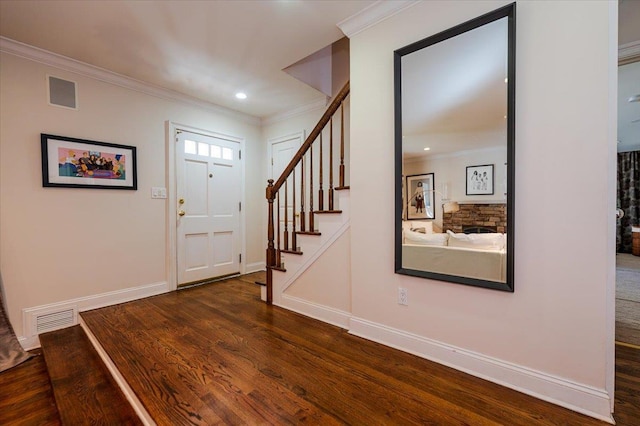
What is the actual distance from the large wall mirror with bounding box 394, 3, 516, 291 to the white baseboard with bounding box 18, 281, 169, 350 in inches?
109

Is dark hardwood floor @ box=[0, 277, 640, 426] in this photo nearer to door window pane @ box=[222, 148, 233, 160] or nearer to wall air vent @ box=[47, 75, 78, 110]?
wall air vent @ box=[47, 75, 78, 110]

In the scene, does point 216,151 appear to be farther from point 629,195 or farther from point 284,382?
point 629,195

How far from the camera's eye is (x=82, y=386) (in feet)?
5.59

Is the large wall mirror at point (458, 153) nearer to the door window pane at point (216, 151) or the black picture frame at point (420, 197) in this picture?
the black picture frame at point (420, 197)

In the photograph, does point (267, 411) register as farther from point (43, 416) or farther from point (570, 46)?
point (570, 46)

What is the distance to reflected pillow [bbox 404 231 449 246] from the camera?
1.83m

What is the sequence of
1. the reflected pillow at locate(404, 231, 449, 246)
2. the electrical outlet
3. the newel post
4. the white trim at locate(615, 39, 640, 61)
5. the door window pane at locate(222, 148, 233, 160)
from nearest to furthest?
1. the reflected pillow at locate(404, 231, 449, 246)
2. the electrical outlet
3. the white trim at locate(615, 39, 640, 61)
4. the newel post
5. the door window pane at locate(222, 148, 233, 160)

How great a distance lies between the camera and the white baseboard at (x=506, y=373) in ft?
4.33

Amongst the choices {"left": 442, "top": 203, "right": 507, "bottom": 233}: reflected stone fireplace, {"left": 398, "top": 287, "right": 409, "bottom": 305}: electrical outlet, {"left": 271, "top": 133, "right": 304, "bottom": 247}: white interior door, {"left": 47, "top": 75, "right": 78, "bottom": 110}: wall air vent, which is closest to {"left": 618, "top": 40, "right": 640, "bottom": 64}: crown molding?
{"left": 442, "top": 203, "right": 507, "bottom": 233}: reflected stone fireplace

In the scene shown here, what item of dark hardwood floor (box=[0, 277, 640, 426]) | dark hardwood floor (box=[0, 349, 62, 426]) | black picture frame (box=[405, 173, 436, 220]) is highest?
black picture frame (box=[405, 173, 436, 220])

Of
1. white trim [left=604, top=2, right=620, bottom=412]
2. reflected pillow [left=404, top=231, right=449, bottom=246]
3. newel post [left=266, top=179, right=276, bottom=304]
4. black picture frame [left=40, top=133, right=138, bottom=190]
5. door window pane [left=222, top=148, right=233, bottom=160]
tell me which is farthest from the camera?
door window pane [left=222, top=148, right=233, bottom=160]

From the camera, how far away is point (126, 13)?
2012mm

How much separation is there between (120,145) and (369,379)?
3180mm

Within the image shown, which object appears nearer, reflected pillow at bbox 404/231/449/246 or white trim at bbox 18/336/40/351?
reflected pillow at bbox 404/231/449/246
